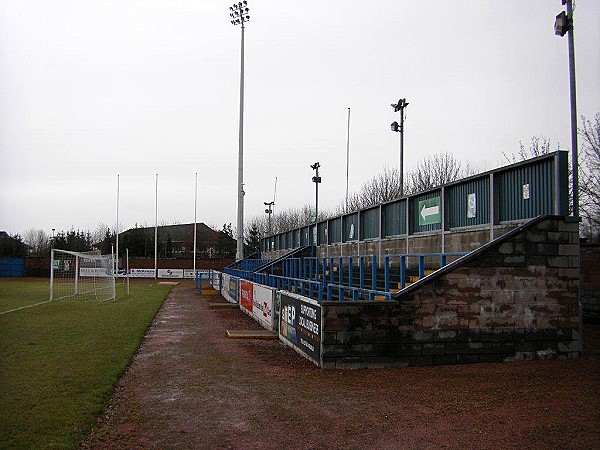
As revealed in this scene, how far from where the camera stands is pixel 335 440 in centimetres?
651

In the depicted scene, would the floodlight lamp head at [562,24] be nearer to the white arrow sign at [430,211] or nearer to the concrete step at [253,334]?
the white arrow sign at [430,211]

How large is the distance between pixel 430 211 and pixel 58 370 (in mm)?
11737

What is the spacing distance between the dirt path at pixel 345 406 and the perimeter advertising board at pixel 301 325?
381mm

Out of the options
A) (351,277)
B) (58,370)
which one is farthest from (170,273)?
(58,370)

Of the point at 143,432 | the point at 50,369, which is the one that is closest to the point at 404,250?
the point at 50,369

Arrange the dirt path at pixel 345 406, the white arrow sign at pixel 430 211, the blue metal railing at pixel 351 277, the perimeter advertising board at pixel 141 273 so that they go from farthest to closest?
the perimeter advertising board at pixel 141 273, the white arrow sign at pixel 430 211, the blue metal railing at pixel 351 277, the dirt path at pixel 345 406

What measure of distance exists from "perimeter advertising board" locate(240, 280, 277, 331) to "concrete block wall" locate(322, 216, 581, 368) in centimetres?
577

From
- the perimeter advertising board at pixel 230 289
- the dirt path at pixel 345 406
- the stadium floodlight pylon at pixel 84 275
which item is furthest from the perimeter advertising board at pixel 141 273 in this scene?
the dirt path at pixel 345 406

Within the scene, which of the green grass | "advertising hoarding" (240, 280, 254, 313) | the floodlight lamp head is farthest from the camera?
"advertising hoarding" (240, 280, 254, 313)

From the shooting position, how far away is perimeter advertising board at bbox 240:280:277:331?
16672 millimetres

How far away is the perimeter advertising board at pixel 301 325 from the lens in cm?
1111

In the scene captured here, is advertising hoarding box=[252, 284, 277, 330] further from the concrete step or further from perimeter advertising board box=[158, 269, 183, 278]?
perimeter advertising board box=[158, 269, 183, 278]

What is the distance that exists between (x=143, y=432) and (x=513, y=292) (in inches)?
302

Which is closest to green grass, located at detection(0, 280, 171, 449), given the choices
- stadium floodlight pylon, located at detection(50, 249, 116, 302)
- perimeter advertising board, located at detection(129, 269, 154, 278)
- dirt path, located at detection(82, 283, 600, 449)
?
dirt path, located at detection(82, 283, 600, 449)
